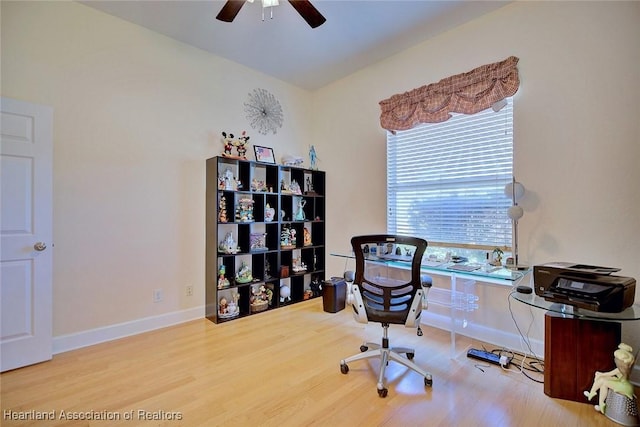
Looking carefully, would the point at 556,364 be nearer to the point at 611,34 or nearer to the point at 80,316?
the point at 611,34

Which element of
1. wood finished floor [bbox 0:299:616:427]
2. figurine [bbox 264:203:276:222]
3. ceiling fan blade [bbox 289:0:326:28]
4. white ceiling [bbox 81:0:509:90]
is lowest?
wood finished floor [bbox 0:299:616:427]

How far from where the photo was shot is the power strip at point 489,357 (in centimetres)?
213

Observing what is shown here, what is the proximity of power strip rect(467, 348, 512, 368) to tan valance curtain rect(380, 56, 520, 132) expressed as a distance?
2070mm

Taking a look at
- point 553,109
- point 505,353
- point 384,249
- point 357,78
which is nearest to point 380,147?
point 357,78

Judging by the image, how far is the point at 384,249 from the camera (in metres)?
2.96

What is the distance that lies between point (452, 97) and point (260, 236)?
253 centimetres

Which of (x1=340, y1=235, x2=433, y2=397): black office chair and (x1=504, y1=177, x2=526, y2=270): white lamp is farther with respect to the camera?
(x1=504, y1=177, x2=526, y2=270): white lamp

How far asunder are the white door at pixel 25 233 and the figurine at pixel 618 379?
147 inches

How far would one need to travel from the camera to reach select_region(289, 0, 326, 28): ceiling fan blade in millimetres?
1948

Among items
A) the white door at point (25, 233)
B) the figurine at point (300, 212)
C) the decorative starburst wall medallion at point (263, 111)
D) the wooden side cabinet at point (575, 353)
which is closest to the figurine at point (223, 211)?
the figurine at point (300, 212)

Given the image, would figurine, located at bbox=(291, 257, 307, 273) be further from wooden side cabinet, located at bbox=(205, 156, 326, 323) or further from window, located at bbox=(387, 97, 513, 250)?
window, located at bbox=(387, 97, 513, 250)

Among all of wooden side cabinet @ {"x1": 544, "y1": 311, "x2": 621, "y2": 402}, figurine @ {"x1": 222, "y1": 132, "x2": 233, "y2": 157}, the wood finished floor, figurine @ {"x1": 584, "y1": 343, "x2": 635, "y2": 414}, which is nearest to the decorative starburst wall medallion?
figurine @ {"x1": 222, "y1": 132, "x2": 233, "y2": 157}

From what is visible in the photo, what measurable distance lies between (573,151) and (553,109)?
0.37 metres

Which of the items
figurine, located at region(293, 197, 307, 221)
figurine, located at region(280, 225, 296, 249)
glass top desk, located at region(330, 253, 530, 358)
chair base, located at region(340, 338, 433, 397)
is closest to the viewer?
chair base, located at region(340, 338, 433, 397)
